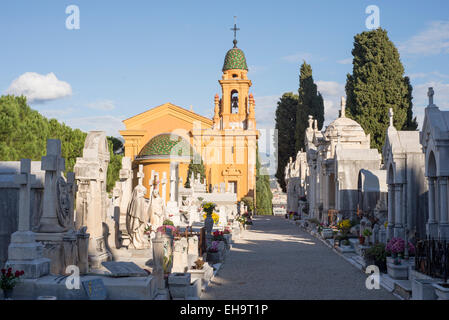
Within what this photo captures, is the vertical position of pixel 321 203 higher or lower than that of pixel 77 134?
lower

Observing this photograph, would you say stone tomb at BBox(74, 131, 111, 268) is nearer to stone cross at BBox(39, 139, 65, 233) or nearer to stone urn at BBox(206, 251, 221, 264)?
stone cross at BBox(39, 139, 65, 233)

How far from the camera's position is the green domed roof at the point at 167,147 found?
53812 millimetres

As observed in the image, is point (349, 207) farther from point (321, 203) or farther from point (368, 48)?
point (368, 48)

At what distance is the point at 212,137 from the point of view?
53781 mm

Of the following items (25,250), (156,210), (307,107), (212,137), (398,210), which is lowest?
(25,250)

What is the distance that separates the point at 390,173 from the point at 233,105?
40.4 meters

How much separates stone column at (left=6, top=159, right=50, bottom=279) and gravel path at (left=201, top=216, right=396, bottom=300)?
11.7ft

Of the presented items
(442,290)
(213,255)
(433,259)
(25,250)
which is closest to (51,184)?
(25,250)

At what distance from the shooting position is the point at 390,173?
16406 mm

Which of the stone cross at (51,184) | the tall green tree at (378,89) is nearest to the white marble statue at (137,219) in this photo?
the stone cross at (51,184)

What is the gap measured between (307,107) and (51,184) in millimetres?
43879

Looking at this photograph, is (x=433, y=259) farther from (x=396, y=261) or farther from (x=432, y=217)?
(x=432, y=217)

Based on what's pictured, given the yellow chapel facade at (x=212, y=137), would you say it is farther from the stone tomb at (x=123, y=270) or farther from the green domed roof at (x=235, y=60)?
the stone tomb at (x=123, y=270)
